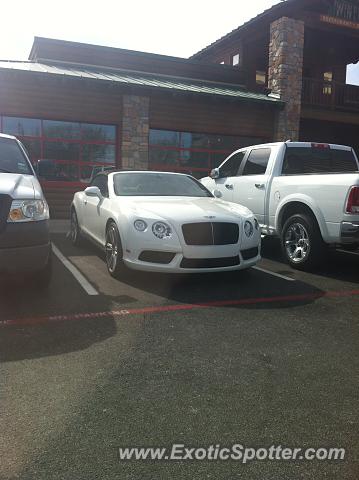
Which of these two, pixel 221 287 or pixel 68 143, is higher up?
pixel 68 143

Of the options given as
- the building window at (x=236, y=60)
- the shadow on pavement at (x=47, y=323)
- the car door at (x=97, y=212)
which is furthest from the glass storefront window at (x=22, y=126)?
the building window at (x=236, y=60)

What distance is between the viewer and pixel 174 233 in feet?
17.7

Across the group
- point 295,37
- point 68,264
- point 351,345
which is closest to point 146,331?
point 351,345

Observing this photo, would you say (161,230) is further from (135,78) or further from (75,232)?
(135,78)

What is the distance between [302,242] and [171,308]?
9.57 ft

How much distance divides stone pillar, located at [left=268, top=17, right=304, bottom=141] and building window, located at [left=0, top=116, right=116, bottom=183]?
21.7ft

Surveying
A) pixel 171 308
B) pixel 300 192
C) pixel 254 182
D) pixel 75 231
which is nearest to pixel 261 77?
pixel 254 182

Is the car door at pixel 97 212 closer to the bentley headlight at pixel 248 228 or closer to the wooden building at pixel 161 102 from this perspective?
the bentley headlight at pixel 248 228

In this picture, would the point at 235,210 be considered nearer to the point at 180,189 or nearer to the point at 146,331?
the point at 180,189

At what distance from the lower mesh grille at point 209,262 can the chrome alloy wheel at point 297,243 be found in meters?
1.47

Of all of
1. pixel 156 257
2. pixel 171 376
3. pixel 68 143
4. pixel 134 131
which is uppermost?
pixel 134 131

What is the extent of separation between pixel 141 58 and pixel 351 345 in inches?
614

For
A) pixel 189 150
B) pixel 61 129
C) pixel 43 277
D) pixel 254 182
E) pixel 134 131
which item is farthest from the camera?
pixel 189 150

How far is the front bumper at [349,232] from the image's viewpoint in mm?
5930
